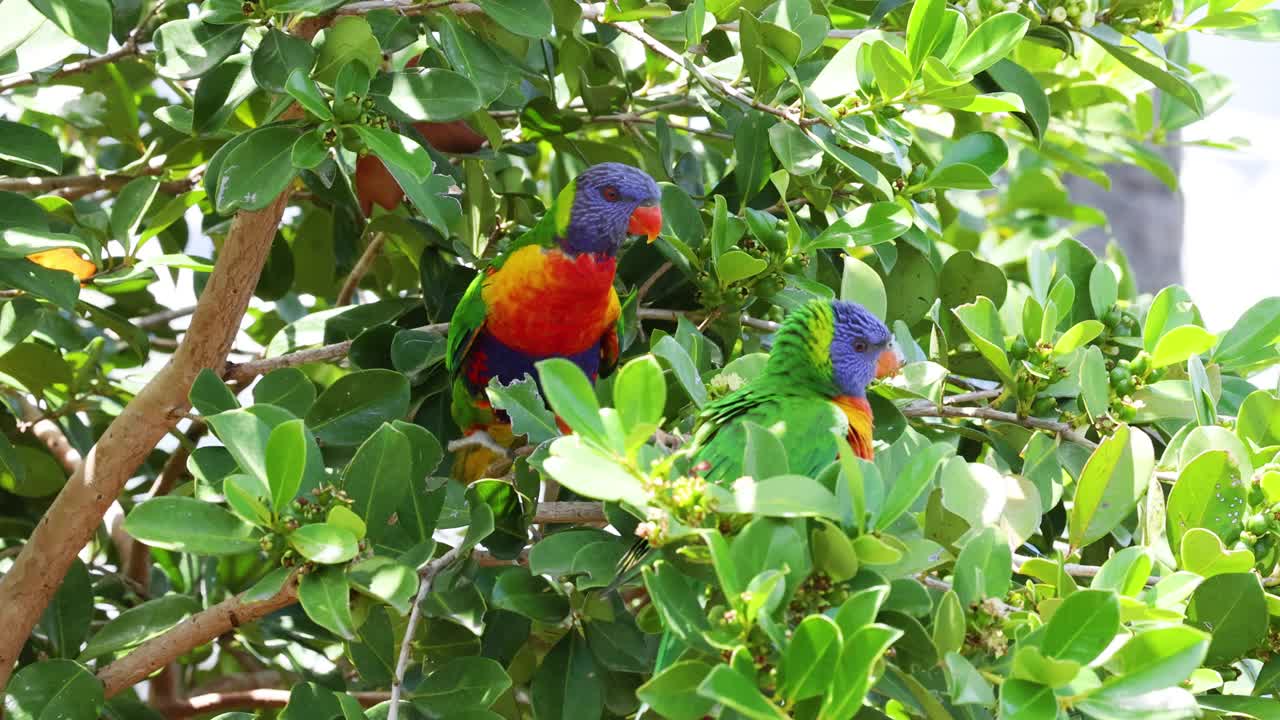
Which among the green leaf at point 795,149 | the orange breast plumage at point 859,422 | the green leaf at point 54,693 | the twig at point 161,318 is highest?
the green leaf at point 795,149

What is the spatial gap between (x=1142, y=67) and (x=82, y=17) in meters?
1.54

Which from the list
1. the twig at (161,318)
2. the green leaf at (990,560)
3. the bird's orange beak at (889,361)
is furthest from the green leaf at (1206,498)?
the twig at (161,318)

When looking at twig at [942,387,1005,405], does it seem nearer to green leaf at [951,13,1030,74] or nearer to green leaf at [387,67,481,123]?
green leaf at [951,13,1030,74]

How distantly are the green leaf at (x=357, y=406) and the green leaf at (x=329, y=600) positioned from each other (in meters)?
0.42

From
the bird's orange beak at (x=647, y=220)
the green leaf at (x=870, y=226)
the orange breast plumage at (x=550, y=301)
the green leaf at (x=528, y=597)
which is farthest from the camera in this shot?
the orange breast plumage at (x=550, y=301)

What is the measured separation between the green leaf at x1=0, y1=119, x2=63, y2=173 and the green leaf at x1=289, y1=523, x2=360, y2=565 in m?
0.79

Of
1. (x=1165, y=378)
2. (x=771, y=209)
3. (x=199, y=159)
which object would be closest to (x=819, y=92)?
(x=771, y=209)

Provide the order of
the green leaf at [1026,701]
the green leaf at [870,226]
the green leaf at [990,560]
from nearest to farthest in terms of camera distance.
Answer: the green leaf at [1026,701]
the green leaf at [990,560]
the green leaf at [870,226]

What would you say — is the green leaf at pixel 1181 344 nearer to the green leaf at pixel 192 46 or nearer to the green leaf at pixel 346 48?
the green leaf at pixel 346 48

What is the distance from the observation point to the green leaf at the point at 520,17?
5.35ft

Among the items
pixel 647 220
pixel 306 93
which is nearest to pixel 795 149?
pixel 647 220

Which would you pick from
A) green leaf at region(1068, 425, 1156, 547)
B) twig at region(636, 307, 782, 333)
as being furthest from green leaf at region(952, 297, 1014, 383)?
twig at region(636, 307, 782, 333)

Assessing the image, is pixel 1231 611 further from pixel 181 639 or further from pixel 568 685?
pixel 181 639

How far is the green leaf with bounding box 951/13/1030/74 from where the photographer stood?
5.19 ft
